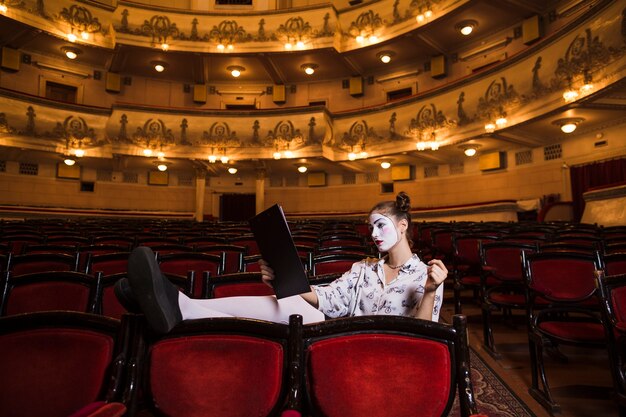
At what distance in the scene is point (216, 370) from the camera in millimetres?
1142

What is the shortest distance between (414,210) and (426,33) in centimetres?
593

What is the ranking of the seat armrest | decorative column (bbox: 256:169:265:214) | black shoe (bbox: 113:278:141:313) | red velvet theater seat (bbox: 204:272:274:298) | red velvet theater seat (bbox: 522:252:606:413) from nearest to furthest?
the seat armrest
black shoe (bbox: 113:278:141:313)
red velvet theater seat (bbox: 204:272:274:298)
red velvet theater seat (bbox: 522:252:606:413)
decorative column (bbox: 256:169:265:214)

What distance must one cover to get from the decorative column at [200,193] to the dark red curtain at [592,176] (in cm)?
1211

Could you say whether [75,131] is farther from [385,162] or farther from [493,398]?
[493,398]

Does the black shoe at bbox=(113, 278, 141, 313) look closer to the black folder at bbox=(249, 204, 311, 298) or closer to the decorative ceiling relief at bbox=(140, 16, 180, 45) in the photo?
the black folder at bbox=(249, 204, 311, 298)

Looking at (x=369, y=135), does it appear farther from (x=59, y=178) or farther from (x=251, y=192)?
(x=59, y=178)

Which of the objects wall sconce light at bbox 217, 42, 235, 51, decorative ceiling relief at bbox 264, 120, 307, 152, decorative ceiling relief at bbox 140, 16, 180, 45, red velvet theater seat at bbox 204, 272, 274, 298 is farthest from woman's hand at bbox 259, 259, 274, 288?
decorative ceiling relief at bbox 140, 16, 180, 45

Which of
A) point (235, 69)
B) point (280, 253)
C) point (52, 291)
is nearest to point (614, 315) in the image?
point (280, 253)

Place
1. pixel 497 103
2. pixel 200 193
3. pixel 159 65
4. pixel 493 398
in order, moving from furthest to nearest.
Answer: pixel 159 65
pixel 200 193
pixel 497 103
pixel 493 398

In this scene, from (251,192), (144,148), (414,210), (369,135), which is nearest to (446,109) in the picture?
(369,135)

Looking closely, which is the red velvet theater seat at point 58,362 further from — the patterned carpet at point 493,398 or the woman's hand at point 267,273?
the patterned carpet at point 493,398

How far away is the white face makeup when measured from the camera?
5.82 feet

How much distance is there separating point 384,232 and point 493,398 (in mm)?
1217

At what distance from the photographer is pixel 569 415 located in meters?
2.00
